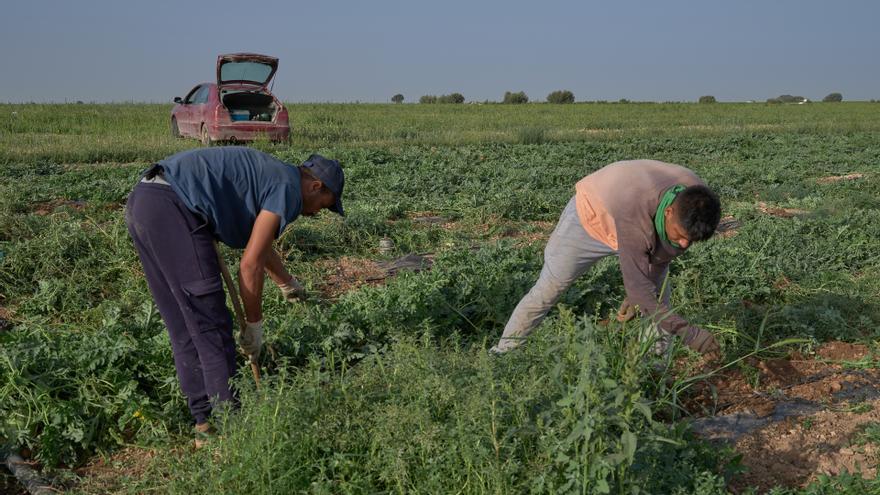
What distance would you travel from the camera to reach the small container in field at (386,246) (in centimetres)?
675

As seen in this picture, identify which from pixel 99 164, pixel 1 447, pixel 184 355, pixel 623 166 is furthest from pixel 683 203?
pixel 99 164

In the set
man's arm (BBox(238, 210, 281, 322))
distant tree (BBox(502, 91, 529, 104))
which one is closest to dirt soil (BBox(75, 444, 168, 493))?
man's arm (BBox(238, 210, 281, 322))

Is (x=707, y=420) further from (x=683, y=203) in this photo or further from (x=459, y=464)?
(x=459, y=464)

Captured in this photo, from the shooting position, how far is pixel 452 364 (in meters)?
3.19

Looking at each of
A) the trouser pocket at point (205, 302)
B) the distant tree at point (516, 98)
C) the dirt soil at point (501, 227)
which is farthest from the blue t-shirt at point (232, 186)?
the distant tree at point (516, 98)

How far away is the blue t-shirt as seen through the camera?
10.8 ft

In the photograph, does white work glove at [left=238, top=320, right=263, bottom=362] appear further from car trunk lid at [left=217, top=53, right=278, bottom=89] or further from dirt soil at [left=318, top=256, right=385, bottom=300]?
car trunk lid at [left=217, top=53, right=278, bottom=89]

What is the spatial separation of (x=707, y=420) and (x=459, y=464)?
5.01 ft

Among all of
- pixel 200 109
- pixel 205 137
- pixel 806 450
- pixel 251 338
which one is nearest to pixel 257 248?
pixel 251 338

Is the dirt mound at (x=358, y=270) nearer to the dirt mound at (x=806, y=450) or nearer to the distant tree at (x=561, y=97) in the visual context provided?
the dirt mound at (x=806, y=450)

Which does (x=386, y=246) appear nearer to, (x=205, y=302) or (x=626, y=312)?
(x=626, y=312)

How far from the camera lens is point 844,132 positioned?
22672 millimetres

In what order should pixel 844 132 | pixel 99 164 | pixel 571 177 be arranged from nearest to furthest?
1. pixel 571 177
2. pixel 99 164
3. pixel 844 132

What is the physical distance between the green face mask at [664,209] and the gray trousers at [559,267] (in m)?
0.41
